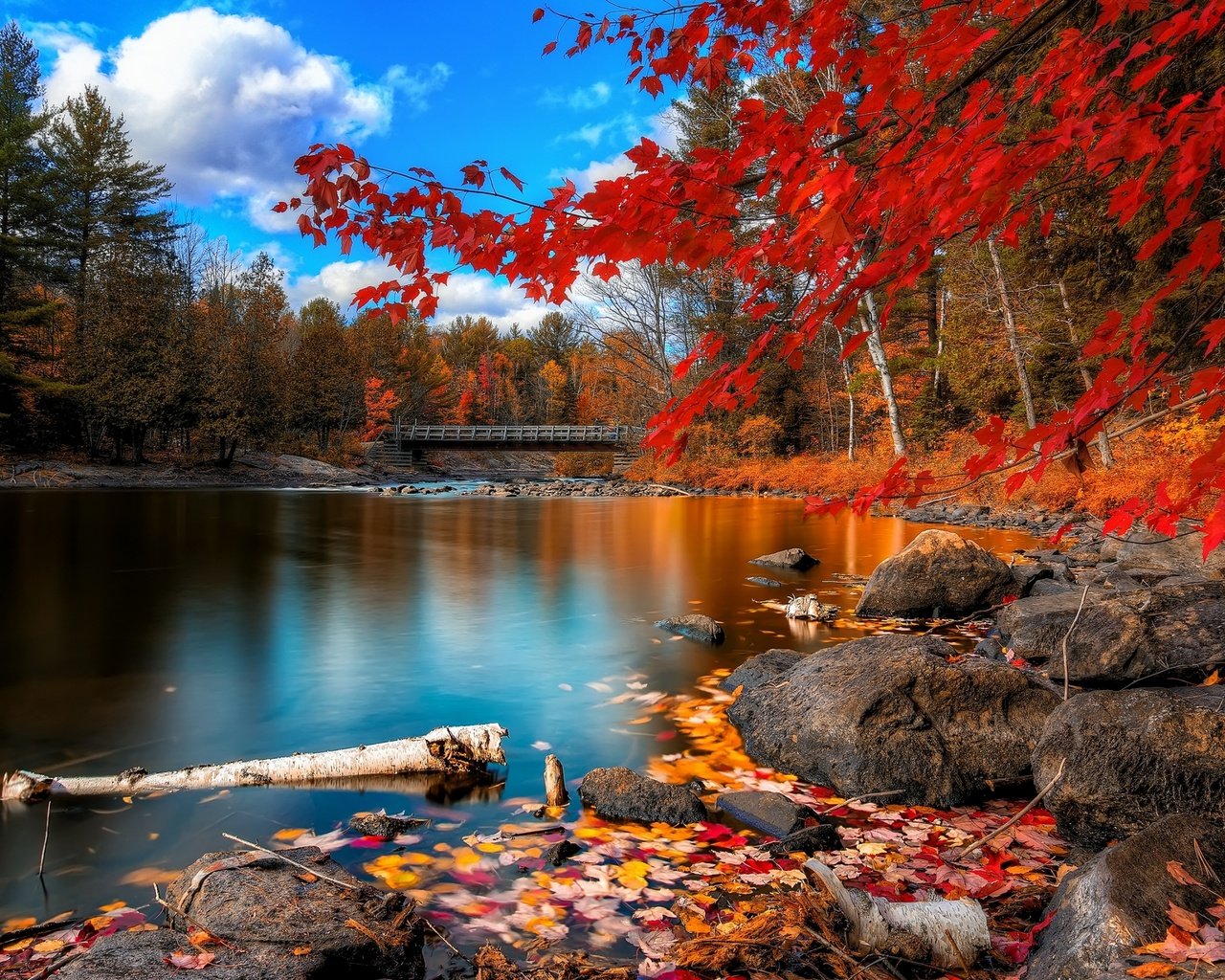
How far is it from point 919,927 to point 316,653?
24.4ft

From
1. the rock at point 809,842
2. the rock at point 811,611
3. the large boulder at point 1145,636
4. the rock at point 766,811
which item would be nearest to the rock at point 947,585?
the rock at point 811,611

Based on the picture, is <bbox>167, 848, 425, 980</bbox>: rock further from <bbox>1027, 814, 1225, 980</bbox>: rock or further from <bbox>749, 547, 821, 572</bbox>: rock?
<bbox>749, 547, 821, 572</bbox>: rock

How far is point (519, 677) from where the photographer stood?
24.2 feet

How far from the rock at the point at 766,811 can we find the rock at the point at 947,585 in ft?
17.8

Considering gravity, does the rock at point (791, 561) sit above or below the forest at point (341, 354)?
below

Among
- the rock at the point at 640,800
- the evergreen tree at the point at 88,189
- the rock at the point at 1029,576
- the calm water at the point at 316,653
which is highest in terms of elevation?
the evergreen tree at the point at 88,189

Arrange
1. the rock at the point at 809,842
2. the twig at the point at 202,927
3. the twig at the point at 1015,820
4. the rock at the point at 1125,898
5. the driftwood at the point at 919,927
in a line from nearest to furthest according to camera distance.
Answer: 1. the rock at the point at 1125,898
2. the twig at the point at 202,927
3. the driftwood at the point at 919,927
4. the twig at the point at 1015,820
5. the rock at the point at 809,842

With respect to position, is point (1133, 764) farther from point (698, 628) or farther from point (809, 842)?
point (698, 628)

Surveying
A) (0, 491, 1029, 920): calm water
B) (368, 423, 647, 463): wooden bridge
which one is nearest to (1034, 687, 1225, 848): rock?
(0, 491, 1029, 920): calm water

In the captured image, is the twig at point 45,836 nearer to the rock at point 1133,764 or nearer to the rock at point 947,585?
the rock at point 1133,764

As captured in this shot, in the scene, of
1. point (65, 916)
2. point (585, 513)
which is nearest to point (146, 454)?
point (585, 513)

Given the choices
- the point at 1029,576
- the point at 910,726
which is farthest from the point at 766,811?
the point at 1029,576

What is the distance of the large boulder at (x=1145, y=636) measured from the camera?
15.7ft

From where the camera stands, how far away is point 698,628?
8.45 meters
